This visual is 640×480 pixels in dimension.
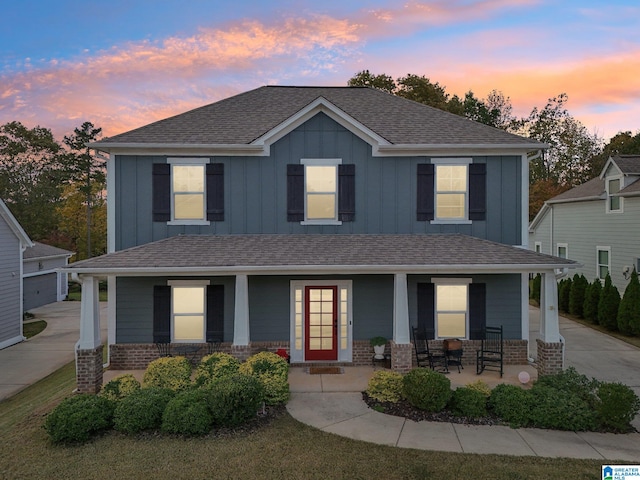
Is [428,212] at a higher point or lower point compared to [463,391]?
higher

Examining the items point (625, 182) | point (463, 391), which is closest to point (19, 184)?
point (463, 391)

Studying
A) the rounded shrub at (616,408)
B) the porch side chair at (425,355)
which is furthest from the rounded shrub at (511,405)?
the porch side chair at (425,355)

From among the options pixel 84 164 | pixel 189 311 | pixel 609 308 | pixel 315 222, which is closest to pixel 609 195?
pixel 609 308

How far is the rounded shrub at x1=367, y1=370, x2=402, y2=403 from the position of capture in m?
8.73

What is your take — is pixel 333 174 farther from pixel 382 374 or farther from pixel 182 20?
pixel 182 20

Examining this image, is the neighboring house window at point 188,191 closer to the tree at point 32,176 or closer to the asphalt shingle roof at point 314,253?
the asphalt shingle roof at point 314,253

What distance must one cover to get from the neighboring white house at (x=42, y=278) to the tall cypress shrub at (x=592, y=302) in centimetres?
2759

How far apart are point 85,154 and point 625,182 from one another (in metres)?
45.5

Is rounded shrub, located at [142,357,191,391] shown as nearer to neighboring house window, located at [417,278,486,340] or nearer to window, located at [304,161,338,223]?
window, located at [304,161,338,223]

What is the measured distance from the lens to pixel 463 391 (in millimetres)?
8312

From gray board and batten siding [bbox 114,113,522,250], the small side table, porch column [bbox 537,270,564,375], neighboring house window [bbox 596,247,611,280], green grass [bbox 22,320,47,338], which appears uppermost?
gray board and batten siding [bbox 114,113,522,250]

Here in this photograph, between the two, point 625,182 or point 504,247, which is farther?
point 625,182

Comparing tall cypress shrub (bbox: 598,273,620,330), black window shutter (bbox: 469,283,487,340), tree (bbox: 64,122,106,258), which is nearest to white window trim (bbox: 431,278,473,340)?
black window shutter (bbox: 469,283,487,340)

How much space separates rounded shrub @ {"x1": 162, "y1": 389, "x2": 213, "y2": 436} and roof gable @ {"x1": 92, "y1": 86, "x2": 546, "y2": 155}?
7.11 meters
